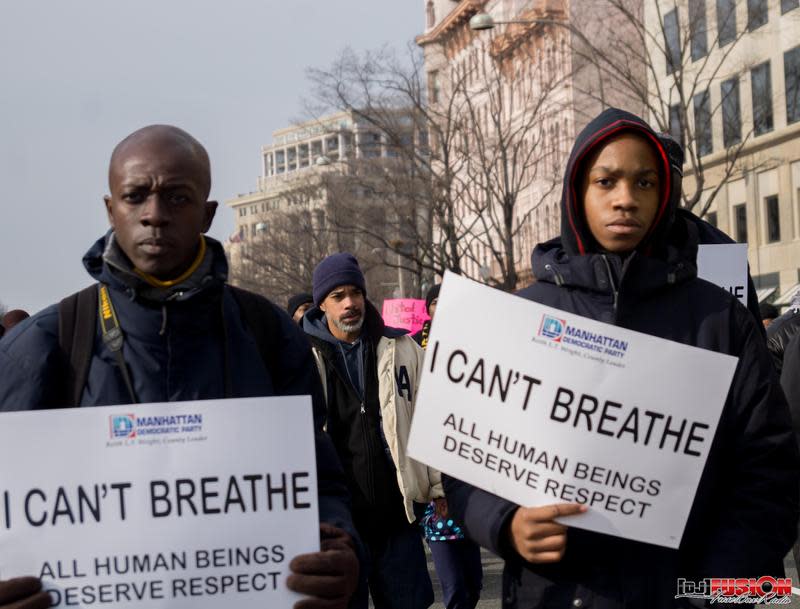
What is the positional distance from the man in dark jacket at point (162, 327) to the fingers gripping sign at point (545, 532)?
419 millimetres

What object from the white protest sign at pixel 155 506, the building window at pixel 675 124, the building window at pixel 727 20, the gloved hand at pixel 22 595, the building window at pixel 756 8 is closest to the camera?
the gloved hand at pixel 22 595

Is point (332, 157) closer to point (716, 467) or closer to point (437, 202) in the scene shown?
point (437, 202)

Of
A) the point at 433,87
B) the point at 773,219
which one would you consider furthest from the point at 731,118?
the point at 433,87

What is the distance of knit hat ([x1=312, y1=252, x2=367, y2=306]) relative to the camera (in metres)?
8.32

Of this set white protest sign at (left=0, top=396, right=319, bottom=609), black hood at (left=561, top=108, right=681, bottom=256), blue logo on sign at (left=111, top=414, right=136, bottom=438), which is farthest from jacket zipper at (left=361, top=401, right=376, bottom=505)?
blue logo on sign at (left=111, top=414, right=136, bottom=438)

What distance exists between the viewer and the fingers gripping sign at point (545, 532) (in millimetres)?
3791

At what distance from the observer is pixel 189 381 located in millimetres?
3781

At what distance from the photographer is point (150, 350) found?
374 cm

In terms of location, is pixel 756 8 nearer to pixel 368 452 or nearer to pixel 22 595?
pixel 368 452

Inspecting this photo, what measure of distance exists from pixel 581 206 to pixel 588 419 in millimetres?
668

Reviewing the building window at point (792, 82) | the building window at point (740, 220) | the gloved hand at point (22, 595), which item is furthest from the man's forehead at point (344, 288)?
the building window at point (740, 220)

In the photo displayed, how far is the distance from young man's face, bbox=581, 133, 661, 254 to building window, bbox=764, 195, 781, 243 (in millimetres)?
41314

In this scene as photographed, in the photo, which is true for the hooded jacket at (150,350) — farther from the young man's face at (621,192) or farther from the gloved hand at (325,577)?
the young man's face at (621,192)

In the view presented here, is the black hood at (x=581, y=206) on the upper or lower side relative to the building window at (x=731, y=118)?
lower
